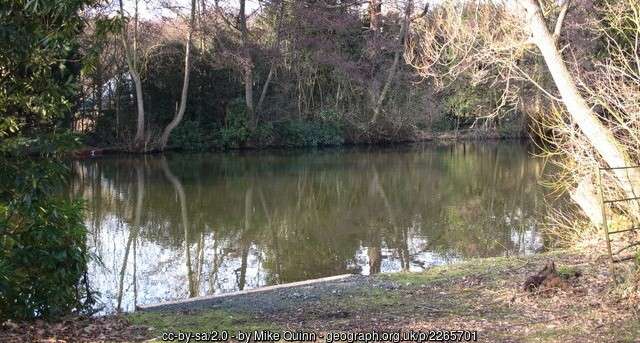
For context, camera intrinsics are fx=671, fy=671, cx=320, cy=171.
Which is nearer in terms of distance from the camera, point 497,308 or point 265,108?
point 497,308

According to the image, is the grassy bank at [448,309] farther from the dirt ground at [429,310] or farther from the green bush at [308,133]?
the green bush at [308,133]

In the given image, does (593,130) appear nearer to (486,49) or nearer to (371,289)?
(486,49)

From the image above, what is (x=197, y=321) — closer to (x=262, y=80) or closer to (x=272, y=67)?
(x=272, y=67)

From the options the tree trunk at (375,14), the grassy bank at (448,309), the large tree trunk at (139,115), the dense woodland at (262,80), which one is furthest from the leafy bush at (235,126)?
the grassy bank at (448,309)

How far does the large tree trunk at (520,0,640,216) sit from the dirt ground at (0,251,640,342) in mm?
1268

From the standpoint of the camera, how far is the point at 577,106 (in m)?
8.55

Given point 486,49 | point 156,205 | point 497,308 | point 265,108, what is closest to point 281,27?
point 265,108

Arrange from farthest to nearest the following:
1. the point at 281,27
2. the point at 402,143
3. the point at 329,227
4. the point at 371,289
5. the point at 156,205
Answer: the point at 402,143, the point at 281,27, the point at 156,205, the point at 329,227, the point at 371,289

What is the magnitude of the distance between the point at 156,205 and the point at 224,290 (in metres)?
7.80

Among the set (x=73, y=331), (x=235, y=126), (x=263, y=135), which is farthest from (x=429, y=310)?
(x=263, y=135)

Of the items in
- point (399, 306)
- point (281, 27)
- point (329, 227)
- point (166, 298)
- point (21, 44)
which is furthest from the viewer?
point (281, 27)

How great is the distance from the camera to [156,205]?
57.2 ft

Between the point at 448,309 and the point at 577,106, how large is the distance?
11.8ft

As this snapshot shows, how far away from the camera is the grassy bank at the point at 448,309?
17.8ft
